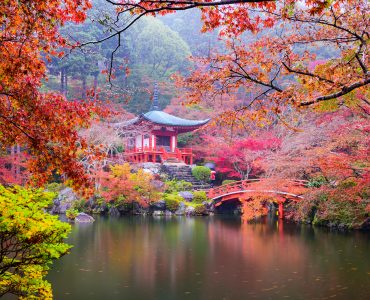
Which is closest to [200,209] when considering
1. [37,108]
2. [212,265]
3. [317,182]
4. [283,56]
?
[317,182]

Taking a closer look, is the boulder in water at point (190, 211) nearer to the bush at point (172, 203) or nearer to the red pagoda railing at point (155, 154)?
the bush at point (172, 203)

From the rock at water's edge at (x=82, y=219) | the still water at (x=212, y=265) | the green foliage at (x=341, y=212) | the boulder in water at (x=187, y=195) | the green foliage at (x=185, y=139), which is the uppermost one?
the green foliage at (x=185, y=139)

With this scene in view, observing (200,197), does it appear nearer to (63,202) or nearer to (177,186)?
(177,186)

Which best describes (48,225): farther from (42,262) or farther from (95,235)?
(95,235)

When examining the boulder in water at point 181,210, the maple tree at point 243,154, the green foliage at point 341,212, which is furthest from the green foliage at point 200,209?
the green foliage at point 341,212

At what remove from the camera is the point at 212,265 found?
8641mm

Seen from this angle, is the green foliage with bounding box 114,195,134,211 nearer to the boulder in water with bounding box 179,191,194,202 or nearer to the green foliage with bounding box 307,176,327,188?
the boulder in water with bounding box 179,191,194,202

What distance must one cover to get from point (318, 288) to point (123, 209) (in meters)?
13.5

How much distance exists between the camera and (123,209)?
19.4 metres

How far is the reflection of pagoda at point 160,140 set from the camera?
25.3 metres

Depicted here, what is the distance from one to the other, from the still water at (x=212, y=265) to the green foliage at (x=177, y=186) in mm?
6752

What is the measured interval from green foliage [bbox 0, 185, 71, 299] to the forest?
2 cm

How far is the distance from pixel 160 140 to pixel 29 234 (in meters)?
23.7

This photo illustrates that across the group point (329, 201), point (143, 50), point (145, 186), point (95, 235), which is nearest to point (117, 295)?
point (95, 235)
